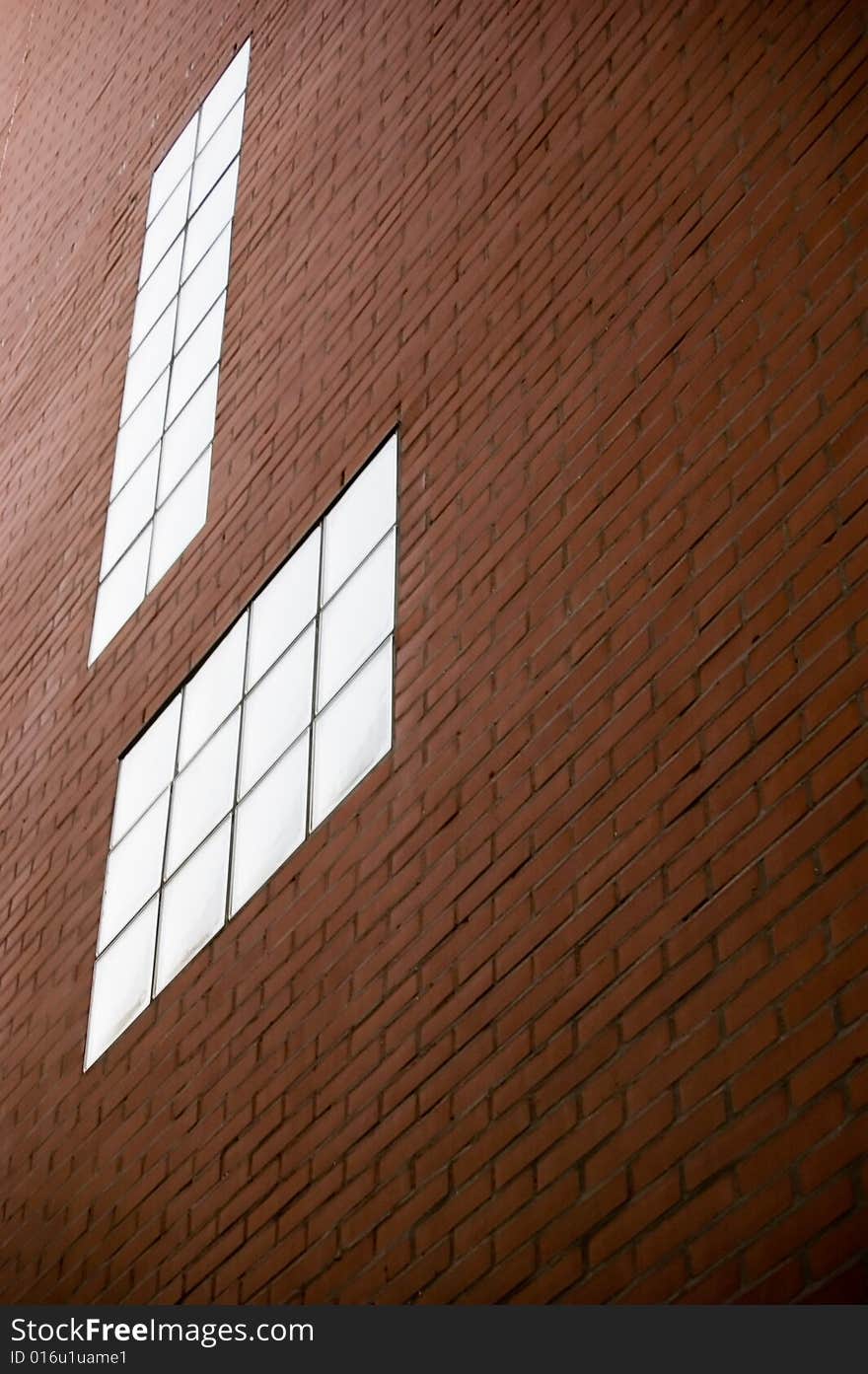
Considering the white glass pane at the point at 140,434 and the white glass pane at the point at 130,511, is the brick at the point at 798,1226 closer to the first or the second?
the white glass pane at the point at 130,511

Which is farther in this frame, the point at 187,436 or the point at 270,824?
the point at 187,436

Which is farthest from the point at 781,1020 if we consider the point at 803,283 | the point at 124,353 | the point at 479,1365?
the point at 124,353

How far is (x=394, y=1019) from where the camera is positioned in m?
5.65

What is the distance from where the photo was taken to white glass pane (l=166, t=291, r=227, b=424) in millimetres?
9203

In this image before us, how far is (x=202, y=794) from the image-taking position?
740cm

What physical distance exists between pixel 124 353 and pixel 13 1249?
529 cm

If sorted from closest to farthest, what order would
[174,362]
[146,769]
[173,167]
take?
[146,769] → [174,362] → [173,167]

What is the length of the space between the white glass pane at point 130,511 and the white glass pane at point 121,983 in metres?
2.41

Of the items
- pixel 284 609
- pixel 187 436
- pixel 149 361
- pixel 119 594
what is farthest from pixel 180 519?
pixel 149 361

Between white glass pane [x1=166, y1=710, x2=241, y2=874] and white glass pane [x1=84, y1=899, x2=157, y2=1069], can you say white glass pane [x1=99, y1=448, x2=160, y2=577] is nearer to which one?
white glass pane [x1=166, y1=710, x2=241, y2=874]

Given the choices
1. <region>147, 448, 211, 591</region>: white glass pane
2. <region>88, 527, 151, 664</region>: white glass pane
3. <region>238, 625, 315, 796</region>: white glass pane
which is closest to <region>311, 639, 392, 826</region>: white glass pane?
<region>238, 625, 315, 796</region>: white glass pane

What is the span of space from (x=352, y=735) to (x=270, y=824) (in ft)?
1.72

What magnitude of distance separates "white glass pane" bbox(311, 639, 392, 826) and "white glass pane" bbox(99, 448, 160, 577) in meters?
2.61

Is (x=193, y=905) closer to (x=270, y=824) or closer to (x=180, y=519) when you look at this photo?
(x=270, y=824)
